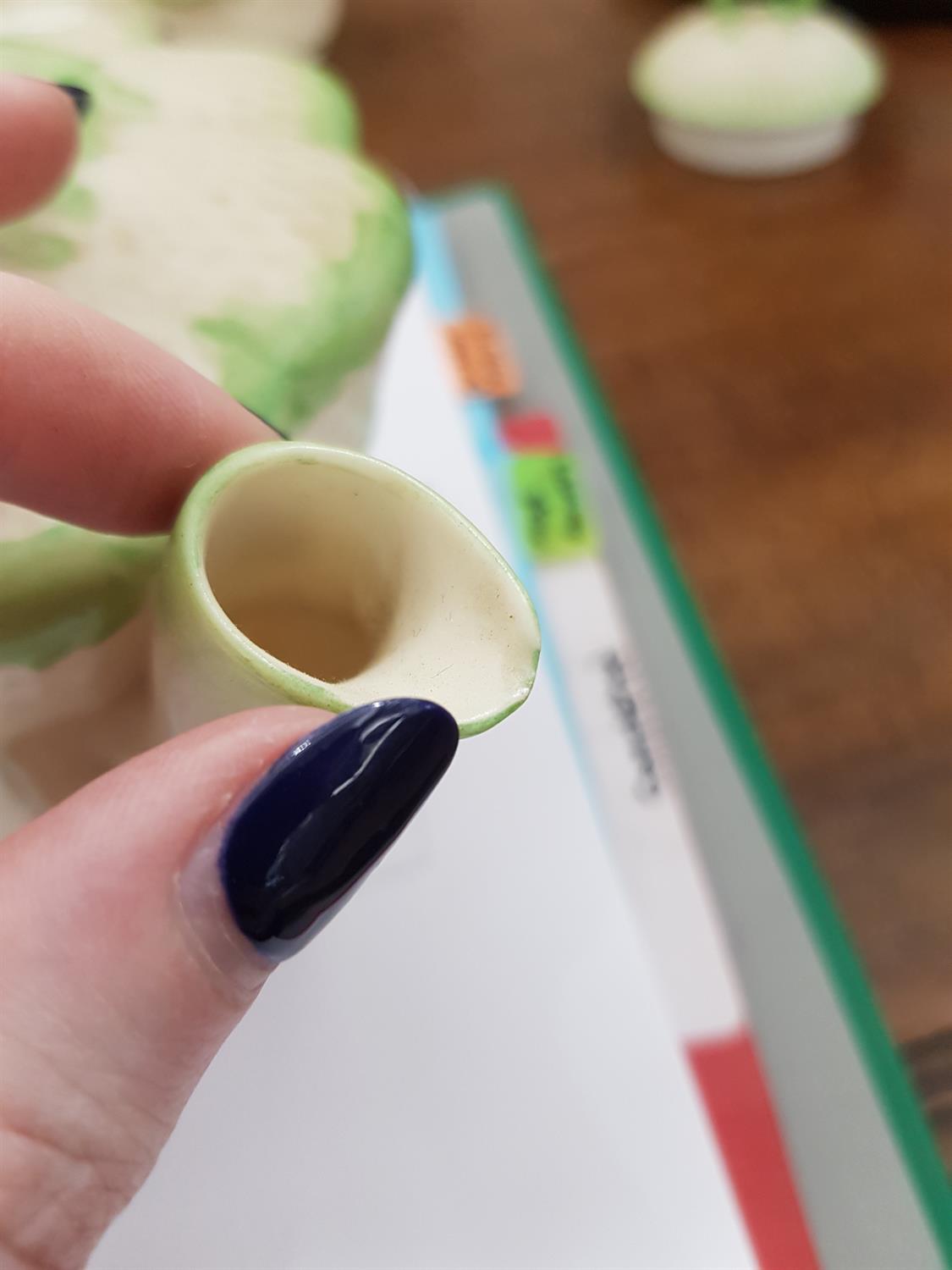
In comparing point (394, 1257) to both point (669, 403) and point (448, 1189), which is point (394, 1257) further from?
point (669, 403)

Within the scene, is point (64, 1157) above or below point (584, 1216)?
above

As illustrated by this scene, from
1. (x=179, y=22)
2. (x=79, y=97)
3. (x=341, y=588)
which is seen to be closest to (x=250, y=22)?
(x=179, y=22)

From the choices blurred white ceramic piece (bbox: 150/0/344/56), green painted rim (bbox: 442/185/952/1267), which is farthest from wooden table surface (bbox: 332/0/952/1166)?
blurred white ceramic piece (bbox: 150/0/344/56)

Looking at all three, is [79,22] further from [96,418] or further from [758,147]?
[758,147]

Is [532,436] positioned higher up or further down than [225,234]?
further down

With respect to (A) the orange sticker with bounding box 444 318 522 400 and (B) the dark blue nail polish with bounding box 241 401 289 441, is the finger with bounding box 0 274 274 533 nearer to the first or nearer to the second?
(B) the dark blue nail polish with bounding box 241 401 289 441

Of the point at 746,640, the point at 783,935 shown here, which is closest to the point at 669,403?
the point at 746,640
